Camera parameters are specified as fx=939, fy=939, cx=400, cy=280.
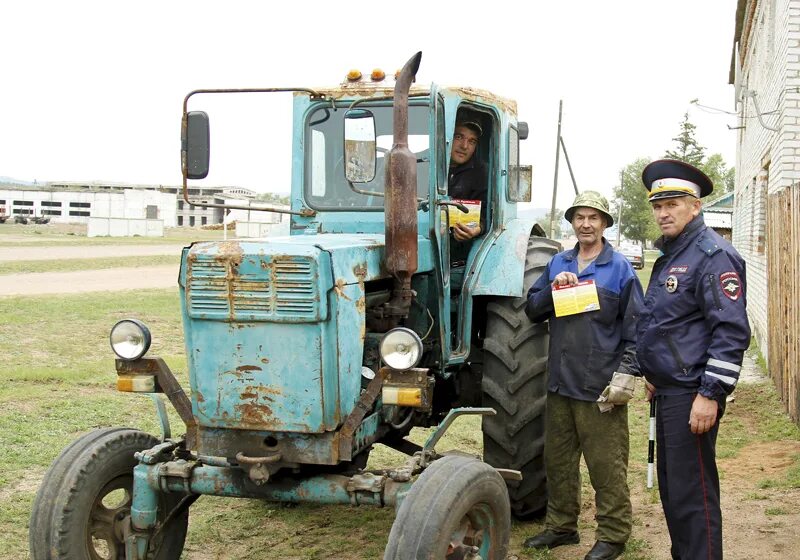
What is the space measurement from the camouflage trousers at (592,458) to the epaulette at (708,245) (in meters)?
1.14

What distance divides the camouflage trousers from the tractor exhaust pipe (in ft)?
4.34

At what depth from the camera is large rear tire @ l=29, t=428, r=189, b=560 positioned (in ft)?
14.2

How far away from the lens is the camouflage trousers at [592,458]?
5172mm

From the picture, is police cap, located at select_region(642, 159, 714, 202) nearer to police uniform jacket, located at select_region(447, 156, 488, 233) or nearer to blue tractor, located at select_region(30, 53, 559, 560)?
blue tractor, located at select_region(30, 53, 559, 560)

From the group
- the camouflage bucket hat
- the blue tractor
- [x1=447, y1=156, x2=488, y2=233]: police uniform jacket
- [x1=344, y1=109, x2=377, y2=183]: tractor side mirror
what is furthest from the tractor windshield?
the camouflage bucket hat

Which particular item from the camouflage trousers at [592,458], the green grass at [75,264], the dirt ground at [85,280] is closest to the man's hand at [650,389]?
the camouflage trousers at [592,458]

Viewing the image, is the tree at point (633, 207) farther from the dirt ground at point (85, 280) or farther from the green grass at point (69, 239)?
the dirt ground at point (85, 280)

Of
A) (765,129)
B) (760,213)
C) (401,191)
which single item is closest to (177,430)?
(401,191)

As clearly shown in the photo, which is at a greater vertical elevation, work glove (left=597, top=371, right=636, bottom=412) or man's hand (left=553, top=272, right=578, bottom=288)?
man's hand (left=553, top=272, right=578, bottom=288)

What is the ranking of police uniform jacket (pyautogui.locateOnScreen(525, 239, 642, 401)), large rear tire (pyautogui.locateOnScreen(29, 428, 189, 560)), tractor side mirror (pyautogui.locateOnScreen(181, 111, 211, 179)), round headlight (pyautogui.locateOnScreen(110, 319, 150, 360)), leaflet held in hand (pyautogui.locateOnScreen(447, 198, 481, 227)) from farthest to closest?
leaflet held in hand (pyautogui.locateOnScreen(447, 198, 481, 227)), police uniform jacket (pyautogui.locateOnScreen(525, 239, 642, 401)), tractor side mirror (pyautogui.locateOnScreen(181, 111, 211, 179)), round headlight (pyautogui.locateOnScreen(110, 319, 150, 360)), large rear tire (pyautogui.locateOnScreen(29, 428, 189, 560))

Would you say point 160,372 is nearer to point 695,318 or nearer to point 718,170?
point 695,318

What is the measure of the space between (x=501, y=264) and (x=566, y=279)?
67 centimetres

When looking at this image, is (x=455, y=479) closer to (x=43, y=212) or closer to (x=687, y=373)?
(x=687, y=373)

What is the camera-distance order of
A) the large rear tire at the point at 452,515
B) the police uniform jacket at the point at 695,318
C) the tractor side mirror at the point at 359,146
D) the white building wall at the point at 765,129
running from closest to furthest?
the large rear tire at the point at 452,515, the police uniform jacket at the point at 695,318, the tractor side mirror at the point at 359,146, the white building wall at the point at 765,129
